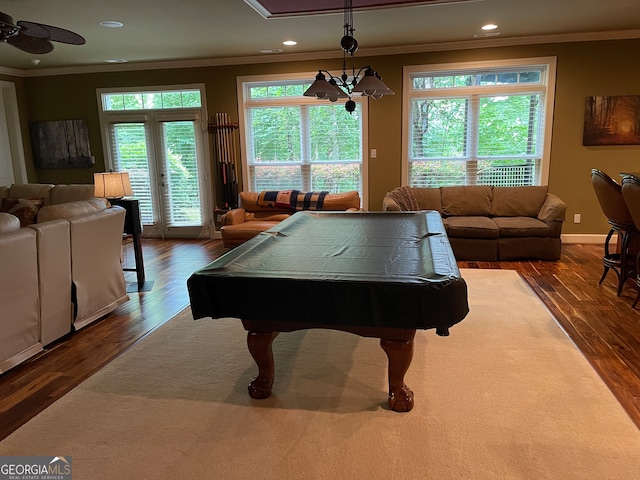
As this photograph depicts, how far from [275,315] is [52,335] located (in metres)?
1.96

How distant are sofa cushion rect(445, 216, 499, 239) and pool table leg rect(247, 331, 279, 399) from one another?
11.4 feet

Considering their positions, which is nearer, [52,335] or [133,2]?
[52,335]

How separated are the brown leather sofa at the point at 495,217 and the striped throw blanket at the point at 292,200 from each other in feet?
2.93

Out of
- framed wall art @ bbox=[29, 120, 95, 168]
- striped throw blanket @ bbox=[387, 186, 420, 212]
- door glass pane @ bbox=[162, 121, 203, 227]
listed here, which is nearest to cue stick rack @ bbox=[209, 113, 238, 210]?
door glass pane @ bbox=[162, 121, 203, 227]

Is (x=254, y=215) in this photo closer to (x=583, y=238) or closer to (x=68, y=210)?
(x=68, y=210)

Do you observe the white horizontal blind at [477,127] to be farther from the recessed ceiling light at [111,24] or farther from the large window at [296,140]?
the recessed ceiling light at [111,24]

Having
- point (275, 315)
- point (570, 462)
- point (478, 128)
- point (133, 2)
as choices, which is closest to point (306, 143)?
point (478, 128)

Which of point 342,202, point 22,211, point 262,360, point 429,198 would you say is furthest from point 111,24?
point 429,198

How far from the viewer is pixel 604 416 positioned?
2.19 meters

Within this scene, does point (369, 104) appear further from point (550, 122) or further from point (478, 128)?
point (550, 122)

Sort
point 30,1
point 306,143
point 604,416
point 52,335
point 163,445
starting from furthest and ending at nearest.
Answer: point 306,143
point 30,1
point 52,335
point 604,416
point 163,445

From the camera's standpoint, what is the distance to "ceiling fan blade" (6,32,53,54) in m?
3.13

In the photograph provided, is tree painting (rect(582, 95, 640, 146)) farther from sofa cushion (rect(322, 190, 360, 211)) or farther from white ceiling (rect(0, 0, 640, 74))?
sofa cushion (rect(322, 190, 360, 211))

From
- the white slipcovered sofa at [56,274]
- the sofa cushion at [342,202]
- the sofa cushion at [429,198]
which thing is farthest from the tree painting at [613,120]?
the white slipcovered sofa at [56,274]
